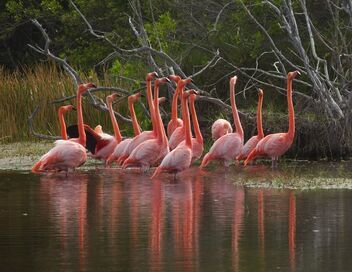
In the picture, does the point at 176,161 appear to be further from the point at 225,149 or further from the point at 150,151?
the point at 225,149

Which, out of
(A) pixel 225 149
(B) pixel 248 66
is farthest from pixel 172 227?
(B) pixel 248 66

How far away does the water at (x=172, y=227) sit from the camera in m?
7.91

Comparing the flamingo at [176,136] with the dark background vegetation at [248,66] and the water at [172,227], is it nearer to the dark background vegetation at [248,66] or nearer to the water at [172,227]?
the dark background vegetation at [248,66]

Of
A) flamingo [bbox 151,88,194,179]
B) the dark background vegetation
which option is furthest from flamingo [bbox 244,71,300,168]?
flamingo [bbox 151,88,194,179]

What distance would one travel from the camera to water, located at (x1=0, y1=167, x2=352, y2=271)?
7.91 meters

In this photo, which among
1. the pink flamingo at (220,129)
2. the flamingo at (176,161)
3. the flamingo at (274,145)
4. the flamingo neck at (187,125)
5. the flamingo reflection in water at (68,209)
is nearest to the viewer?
the flamingo reflection in water at (68,209)

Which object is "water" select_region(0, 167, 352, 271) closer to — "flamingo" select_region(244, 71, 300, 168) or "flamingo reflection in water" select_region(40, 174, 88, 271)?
"flamingo reflection in water" select_region(40, 174, 88, 271)

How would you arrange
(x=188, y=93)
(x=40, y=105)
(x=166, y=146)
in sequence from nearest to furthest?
(x=166, y=146) < (x=188, y=93) < (x=40, y=105)

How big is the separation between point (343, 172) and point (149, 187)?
258 cm

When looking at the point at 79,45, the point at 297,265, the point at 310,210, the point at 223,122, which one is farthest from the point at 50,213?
the point at 79,45

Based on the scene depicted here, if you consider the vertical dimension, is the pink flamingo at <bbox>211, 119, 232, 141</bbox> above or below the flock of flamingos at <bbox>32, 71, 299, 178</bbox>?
above

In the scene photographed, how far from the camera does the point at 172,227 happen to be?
9.52 meters

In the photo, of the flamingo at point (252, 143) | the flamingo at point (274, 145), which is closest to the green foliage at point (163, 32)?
the flamingo at point (252, 143)

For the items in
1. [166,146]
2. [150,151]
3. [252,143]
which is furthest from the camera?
[252,143]
